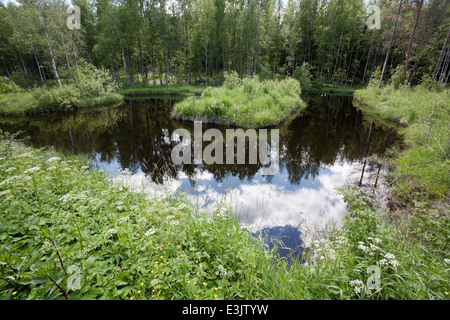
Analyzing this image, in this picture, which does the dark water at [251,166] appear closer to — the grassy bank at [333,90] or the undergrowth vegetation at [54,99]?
the undergrowth vegetation at [54,99]

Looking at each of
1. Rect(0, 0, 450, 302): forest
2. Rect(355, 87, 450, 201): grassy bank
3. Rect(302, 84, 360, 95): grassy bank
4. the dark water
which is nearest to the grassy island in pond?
Rect(0, 0, 450, 302): forest

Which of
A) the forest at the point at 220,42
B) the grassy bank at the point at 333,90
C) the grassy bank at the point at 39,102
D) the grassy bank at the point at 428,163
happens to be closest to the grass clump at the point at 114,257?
the grassy bank at the point at 428,163

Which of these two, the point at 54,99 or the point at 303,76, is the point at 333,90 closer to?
the point at 303,76

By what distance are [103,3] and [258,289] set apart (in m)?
44.9

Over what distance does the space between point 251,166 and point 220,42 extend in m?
35.5

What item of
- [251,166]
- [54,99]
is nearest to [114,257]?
[251,166]

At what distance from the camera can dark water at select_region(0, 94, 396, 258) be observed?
5.55 meters

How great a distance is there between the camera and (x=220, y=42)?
1442 inches

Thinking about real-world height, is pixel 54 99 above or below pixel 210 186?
above

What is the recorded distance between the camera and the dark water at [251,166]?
5.55m
